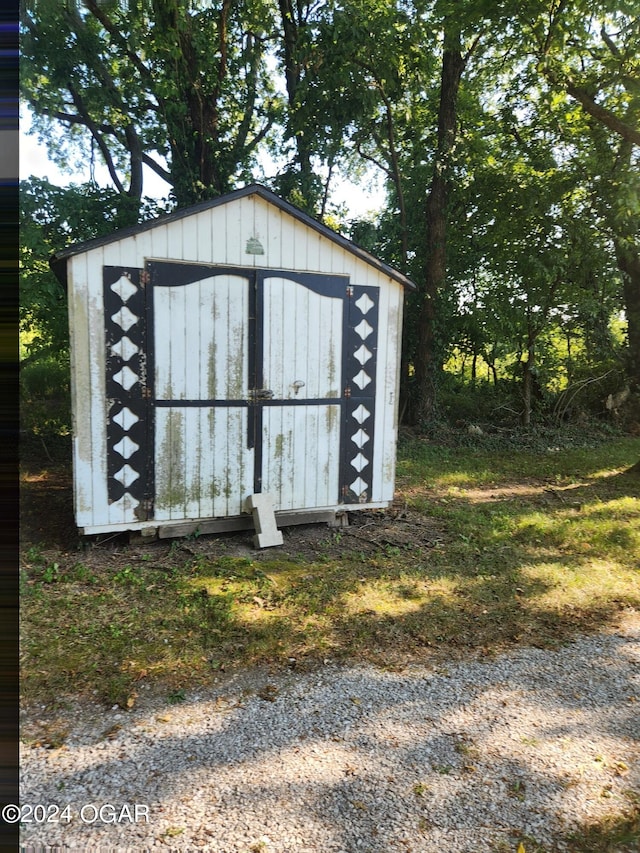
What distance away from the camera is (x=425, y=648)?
364 centimetres

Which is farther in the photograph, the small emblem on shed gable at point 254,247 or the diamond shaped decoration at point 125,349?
the small emblem on shed gable at point 254,247

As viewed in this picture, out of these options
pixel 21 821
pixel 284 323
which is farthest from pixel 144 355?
pixel 21 821

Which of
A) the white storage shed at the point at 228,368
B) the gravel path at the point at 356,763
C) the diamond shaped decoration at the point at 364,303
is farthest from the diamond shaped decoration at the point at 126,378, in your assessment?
the gravel path at the point at 356,763

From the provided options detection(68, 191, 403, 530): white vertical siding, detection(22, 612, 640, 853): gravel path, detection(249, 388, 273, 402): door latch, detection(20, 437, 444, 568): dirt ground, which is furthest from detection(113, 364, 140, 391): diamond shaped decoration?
detection(22, 612, 640, 853): gravel path

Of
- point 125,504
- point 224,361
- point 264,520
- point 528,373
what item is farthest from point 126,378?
point 528,373

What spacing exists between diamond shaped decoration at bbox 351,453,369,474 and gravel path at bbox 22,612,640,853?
272 centimetres

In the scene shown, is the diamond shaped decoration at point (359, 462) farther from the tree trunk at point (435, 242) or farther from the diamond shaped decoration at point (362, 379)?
the tree trunk at point (435, 242)

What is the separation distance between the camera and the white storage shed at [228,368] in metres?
4.79

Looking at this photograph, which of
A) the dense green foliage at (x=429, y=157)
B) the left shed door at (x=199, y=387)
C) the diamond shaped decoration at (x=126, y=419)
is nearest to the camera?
the diamond shaped decoration at (x=126, y=419)

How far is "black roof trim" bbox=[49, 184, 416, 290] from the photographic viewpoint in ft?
15.0

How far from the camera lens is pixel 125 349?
4.83 m

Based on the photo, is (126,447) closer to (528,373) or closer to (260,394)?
(260,394)

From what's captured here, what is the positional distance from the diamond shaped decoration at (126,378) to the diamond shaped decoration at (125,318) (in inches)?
13.0

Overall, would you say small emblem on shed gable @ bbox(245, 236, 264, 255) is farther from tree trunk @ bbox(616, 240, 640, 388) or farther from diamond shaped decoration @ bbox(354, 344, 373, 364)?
tree trunk @ bbox(616, 240, 640, 388)
